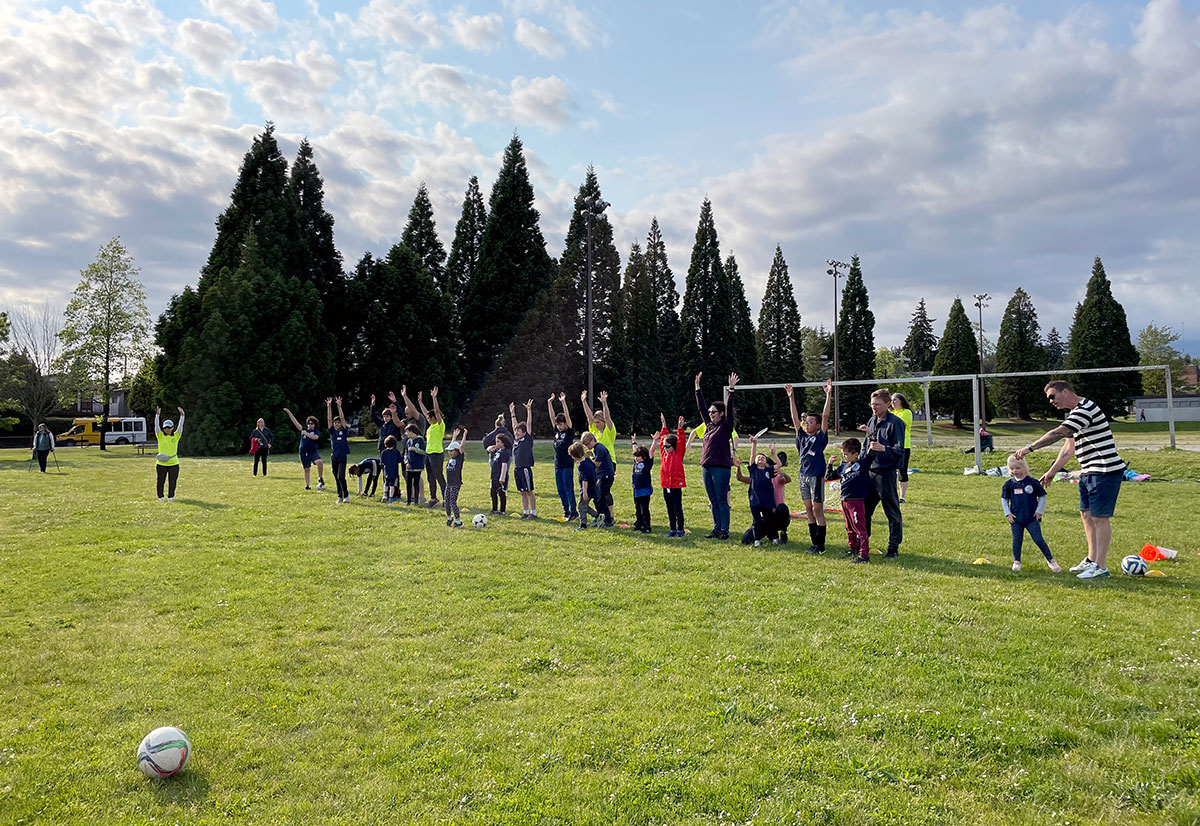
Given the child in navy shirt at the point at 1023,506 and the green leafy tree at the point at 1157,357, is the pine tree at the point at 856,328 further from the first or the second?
the child in navy shirt at the point at 1023,506

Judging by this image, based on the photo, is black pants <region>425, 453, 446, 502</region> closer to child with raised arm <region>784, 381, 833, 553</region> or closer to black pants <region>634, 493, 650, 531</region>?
black pants <region>634, 493, 650, 531</region>

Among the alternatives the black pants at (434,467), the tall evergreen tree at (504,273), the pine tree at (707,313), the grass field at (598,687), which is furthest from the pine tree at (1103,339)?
the black pants at (434,467)

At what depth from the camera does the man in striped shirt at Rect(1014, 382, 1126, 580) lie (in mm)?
8000

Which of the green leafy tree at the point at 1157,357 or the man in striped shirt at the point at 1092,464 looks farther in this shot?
the green leafy tree at the point at 1157,357

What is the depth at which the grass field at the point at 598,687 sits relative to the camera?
12.7 ft

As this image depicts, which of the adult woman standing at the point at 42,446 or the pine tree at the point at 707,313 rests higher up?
the pine tree at the point at 707,313

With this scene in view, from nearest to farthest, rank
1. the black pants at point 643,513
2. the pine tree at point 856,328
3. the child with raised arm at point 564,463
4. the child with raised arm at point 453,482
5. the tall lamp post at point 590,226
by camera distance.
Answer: the black pants at point 643,513, the child with raised arm at point 453,482, the child with raised arm at point 564,463, the tall lamp post at point 590,226, the pine tree at point 856,328

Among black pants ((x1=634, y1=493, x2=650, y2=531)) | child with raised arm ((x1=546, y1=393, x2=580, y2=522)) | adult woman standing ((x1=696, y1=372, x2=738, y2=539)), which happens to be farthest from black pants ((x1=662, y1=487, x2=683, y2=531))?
child with raised arm ((x1=546, y1=393, x2=580, y2=522))

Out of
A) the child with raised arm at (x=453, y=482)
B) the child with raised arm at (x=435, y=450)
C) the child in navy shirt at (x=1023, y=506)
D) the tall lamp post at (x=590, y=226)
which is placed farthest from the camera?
the tall lamp post at (x=590, y=226)

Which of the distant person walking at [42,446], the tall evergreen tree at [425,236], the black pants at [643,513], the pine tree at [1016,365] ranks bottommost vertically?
the black pants at [643,513]

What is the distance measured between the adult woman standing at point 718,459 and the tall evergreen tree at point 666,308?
142 feet

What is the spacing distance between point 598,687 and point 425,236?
5280 cm

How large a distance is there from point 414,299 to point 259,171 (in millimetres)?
11331

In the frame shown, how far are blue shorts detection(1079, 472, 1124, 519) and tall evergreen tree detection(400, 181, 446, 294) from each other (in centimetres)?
4963
